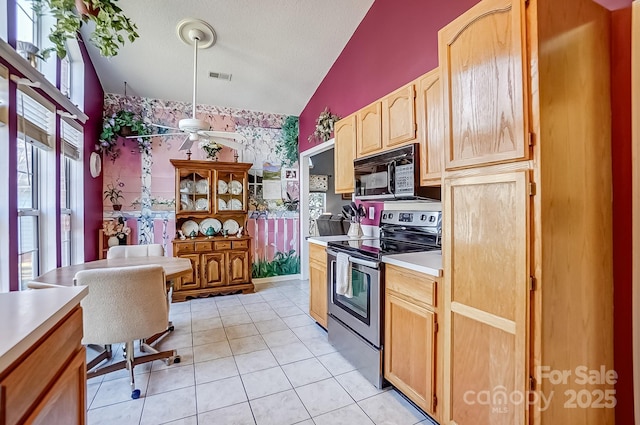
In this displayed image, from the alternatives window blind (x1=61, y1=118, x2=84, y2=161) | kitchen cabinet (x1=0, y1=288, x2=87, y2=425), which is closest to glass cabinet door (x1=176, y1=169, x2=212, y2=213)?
window blind (x1=61, y1=118, x2=84, y2=161)

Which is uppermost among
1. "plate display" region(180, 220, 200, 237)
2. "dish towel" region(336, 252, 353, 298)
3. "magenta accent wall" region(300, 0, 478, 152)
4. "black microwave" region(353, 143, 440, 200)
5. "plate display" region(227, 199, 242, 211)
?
"magenta accent wall" region(300, 0, 478, 152)

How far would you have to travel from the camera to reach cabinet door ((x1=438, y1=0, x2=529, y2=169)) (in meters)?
1.24

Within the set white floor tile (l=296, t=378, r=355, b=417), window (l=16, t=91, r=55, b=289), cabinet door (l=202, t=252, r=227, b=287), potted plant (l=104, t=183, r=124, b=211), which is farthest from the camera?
cabinet door (l=202, t=252, r=227, b=287)

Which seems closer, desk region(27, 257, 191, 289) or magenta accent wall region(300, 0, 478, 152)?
desk region(27, 257, 191, 289)

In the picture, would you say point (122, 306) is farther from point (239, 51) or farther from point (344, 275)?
point (239, 51)

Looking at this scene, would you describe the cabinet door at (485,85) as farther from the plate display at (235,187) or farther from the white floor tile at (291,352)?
the plate display at (235,187)

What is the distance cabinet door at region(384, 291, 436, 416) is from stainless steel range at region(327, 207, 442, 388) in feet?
0.25

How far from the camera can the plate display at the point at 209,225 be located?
14.7 feet

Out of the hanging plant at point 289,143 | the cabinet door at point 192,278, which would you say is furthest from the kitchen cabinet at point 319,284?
the hanging plant at point 289,143

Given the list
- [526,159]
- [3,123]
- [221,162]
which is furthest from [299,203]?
[526,159]

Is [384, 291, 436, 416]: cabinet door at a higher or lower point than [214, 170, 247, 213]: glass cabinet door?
lower

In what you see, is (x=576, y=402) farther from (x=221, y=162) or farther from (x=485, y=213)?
(x=221, y=162)

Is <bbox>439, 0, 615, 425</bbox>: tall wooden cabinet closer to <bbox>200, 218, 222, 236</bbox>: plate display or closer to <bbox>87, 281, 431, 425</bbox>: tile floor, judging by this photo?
<bbox>87, 281, 431, 425</bbox>: tile floor

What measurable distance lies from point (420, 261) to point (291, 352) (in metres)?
1.48
